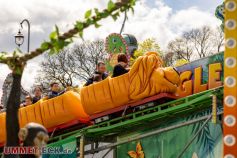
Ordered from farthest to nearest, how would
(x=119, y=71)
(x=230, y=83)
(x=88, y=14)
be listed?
(x=119, y=71) < (x=230, y=83) < (x=88, y=14)

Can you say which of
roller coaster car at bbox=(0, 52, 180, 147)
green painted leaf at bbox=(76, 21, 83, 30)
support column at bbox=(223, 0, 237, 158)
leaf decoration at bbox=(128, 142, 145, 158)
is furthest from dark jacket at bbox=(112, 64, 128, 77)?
green painted leaf at bbox=(76, 21, 83, 30)

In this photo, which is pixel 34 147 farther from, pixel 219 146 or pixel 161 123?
pixel 161 123

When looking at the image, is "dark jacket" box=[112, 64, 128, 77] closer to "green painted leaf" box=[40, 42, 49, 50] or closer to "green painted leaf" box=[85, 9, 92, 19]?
"green painted leaf" box=[85, 9, 92, 19]

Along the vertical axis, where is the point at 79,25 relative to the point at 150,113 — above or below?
below

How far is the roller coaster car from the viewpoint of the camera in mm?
8859

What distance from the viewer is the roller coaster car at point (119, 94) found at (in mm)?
8859

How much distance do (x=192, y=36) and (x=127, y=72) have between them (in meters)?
25.2

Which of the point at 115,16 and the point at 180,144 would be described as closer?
the point at 115,16

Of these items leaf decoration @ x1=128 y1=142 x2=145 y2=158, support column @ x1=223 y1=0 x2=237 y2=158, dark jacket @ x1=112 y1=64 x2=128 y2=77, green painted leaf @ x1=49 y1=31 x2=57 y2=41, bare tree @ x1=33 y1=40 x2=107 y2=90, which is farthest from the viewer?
bare tree @ x1=33 y1=40 x2=107 y2=90

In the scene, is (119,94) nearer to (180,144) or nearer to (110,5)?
(180,144)

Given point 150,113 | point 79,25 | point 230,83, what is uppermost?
point 150,113

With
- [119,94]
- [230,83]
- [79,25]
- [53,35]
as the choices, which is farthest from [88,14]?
[119,94]

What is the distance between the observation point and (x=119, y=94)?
30.1ft

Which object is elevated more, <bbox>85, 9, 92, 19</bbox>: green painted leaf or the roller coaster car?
the roller coaster car
